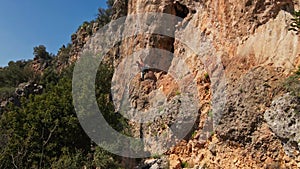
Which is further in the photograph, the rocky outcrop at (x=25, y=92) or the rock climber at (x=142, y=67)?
the rocky outcrop at (x=25, y=92)

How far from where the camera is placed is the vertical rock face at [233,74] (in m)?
9.43

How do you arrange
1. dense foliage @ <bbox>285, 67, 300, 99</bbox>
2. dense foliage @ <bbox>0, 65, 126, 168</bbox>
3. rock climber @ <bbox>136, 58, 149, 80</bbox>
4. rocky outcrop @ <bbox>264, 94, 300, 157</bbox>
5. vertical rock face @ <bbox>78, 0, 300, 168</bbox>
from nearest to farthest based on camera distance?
1. rocky outcrop @ <bbox>264, 94, 300, 157</bbox>
2. dense foliage @ <bbox>285, 67, 300, 99</bbox>
3. vertical rock face @ <bbox>78, 0, 300, 168</bbox>
4. dense foliage @ <bbox>0, 65, 126, 168</bbox>
5. rock climber @ <bbox>136, 58, 149, 80</bbox>

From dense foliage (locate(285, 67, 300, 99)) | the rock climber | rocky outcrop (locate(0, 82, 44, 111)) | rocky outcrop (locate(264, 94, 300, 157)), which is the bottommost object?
rocky outcrop (locate(264, 94, 300, 157))

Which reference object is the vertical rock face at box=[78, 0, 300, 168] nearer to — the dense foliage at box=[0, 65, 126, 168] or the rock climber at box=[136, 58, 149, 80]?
the rock climber at box=[136, 58, 149, 80]

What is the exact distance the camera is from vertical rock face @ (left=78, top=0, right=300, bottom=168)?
9.43m

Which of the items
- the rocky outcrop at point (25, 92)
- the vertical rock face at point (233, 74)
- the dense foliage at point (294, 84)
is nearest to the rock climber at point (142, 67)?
the vertical rock face at point (233, 74)

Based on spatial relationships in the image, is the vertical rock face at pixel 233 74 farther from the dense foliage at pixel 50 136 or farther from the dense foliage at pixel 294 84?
the dense foliage at pixel 50 136

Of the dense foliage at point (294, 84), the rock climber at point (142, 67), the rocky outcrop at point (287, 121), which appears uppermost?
the rock climber at point (142, 67)

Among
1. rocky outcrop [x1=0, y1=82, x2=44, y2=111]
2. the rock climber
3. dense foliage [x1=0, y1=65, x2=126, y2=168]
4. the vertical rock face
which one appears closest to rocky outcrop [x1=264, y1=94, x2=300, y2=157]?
the vertical rock face

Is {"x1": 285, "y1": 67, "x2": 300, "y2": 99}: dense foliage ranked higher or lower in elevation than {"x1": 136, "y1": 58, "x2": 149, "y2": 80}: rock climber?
lower

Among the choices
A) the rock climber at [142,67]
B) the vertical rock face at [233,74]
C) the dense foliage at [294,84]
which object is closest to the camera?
the dense foliage at [294,84]

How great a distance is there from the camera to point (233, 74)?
448 inches

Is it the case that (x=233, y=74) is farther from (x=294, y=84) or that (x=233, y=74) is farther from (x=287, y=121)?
(x=287, y=121)

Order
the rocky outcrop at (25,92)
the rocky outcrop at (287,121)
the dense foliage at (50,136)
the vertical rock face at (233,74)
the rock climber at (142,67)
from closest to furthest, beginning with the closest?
the rocky outcrop at (287,121) → the vertical rock face at (233,74) → the dense foliage at (50,136) → the rock climber at (142,67) → the rocky outcrop at (25,92)
